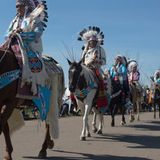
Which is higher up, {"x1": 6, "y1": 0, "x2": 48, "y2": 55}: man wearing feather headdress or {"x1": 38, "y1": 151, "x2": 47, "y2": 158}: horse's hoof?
{"x1": 6, "y1": 0, "x2": 48, "y2": 55}: man wearing feather headdress

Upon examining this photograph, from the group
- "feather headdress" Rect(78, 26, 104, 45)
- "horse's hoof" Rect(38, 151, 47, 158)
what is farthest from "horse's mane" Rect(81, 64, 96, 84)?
"horse's hoof" Rect(38, 151, 47, 158)

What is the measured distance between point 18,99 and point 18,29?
1401 mm

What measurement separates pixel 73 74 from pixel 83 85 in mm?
777

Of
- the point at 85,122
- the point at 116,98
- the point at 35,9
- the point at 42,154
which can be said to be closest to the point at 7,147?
the point at 42,154

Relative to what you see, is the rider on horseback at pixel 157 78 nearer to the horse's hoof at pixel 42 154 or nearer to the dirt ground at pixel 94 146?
the dirt ground at pixel 94 146

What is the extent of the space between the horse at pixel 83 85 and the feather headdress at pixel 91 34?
1345mm

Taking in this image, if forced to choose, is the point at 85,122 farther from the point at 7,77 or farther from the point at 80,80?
the point at 7,77

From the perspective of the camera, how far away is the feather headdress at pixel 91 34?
14.4 metres

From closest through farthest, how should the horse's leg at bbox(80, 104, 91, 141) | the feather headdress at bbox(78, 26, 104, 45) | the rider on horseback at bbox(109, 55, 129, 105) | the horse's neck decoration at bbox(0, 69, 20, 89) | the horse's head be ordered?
1. the horse's neck decoration at bbox(0, 69, 20, 89)
2. the horse's leg at bbox(80, 104, 91, 141)
3. the horse's head
4. the feather headdress at bbox(78, 26, 104, 45)
5. the rider on horseback at bbox(109, 55, 129, 105)

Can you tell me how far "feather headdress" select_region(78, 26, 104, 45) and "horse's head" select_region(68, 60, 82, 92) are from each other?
1.88 metres

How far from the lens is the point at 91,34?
1441cm

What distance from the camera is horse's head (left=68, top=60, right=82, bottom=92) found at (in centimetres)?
1238

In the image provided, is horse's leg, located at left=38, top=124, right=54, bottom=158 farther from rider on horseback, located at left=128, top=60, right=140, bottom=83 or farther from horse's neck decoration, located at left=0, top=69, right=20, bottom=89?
rider on horseback, located at left=128, top=60, right=140, bottom=83

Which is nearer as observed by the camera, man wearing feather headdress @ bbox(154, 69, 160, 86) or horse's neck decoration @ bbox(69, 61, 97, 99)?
horse's neck decoration @ bbox(69, 61, 97, 99)
